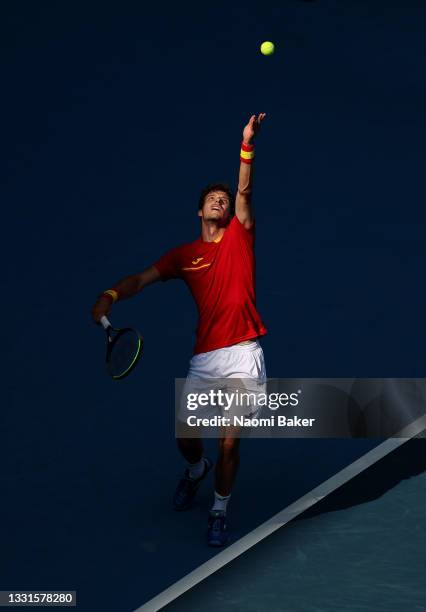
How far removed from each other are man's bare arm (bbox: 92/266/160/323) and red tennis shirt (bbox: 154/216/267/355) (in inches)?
9.8

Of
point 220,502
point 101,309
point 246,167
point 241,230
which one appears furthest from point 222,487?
point 246,167

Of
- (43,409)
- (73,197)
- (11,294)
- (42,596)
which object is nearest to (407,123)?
(73,197)

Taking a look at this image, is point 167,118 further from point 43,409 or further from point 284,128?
point 43,409

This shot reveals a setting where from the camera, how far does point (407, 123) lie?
13938mm

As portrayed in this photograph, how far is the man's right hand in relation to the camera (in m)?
7.18

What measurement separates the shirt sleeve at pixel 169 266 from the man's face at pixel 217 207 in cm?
29

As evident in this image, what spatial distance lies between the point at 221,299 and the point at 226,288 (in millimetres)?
72

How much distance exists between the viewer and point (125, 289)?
750 centimetres

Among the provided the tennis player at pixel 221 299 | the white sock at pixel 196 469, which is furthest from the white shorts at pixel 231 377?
the white sock at pixel 196 469

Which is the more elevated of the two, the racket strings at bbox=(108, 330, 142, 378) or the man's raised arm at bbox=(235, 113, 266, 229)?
the man's raised arm at bbox=(235, 113, 266, 229)

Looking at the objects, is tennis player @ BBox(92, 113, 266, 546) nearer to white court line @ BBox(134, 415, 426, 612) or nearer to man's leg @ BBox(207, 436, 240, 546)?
man's leg @ BBox(207, 436, 240, 546)

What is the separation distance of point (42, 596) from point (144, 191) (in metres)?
6.30

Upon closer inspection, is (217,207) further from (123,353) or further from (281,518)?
Result: (281,518)

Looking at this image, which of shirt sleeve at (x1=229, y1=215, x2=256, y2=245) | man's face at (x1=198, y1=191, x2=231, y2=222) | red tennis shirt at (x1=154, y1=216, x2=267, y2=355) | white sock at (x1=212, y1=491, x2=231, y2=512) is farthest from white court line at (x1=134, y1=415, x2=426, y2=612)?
man's face at (x1=198, y1=191, x2=231, y2=222)
